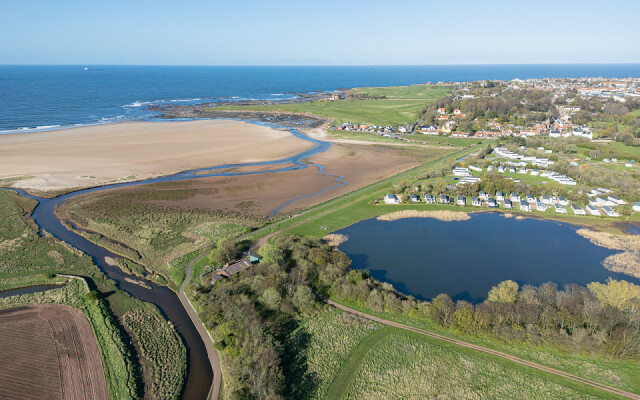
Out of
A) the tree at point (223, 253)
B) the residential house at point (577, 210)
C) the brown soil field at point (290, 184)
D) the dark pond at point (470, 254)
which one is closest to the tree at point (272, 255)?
the tree at point (223, 253)

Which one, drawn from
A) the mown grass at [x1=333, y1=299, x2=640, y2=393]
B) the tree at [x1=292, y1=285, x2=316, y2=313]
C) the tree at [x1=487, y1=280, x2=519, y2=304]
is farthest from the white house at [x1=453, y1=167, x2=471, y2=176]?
the tree at [x1=292, y1=285, x2=316, y2=313]

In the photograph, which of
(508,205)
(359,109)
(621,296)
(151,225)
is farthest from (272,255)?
(359,109)

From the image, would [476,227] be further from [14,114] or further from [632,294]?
[14,114]

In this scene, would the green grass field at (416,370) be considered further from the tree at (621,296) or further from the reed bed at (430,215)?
the reed bed at (430,215)

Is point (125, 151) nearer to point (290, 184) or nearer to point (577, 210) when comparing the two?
point (290, 184)

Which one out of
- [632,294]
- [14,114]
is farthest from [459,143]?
[14,114]
